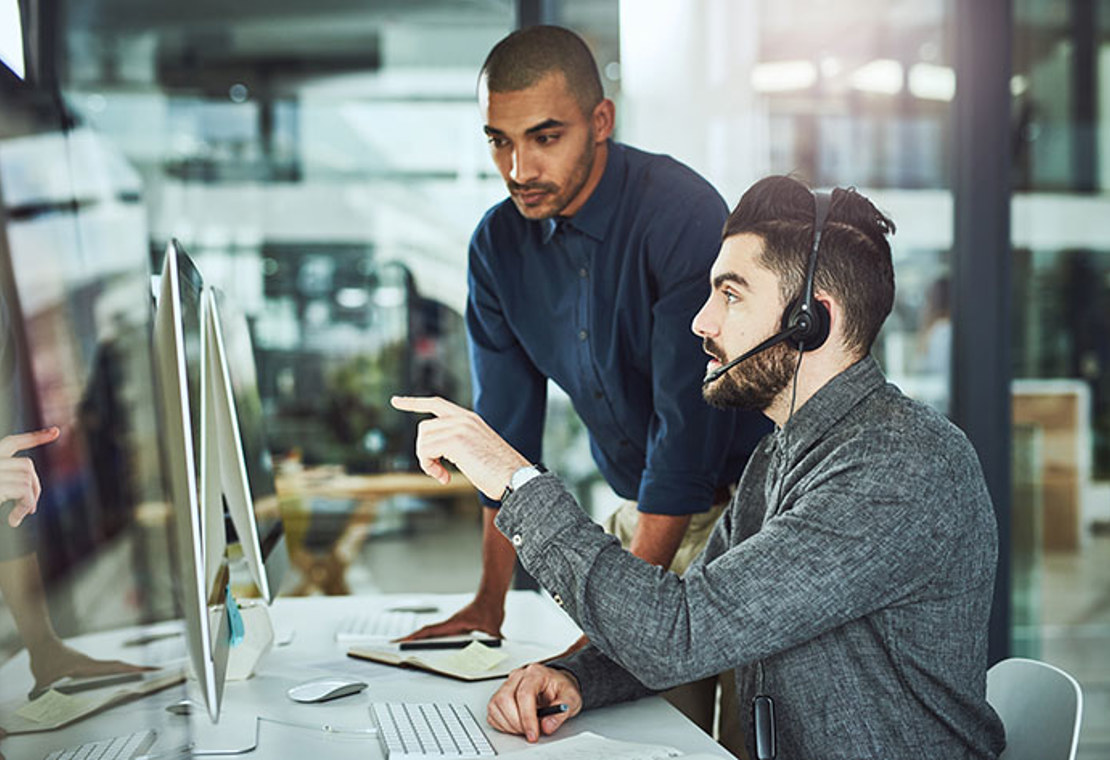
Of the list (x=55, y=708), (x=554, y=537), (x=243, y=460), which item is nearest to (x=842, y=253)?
(x=554, y=537)

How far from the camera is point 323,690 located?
4.84ft

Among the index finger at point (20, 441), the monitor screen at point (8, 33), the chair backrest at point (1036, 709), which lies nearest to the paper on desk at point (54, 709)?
the index finger at point (20, 441)

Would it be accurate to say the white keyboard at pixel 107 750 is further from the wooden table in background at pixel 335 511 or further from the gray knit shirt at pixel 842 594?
the wooden table in background at pixel 335 511

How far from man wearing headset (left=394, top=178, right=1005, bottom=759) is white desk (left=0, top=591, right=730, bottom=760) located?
0.08 m

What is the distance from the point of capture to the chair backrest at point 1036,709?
1.27m

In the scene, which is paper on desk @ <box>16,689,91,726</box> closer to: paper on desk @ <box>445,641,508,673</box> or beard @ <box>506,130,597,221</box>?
paper on desk @ <box>445,641,508,673</box>

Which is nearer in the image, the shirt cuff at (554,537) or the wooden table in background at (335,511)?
the shirt cuff at (554,537)

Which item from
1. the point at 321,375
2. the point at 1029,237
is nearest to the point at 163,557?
the point at 321,375

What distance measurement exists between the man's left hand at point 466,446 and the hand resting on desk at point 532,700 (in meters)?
0.25

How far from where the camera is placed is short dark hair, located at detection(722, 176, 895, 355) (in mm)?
1296

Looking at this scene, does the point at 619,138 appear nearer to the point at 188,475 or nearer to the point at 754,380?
the point at 754,380

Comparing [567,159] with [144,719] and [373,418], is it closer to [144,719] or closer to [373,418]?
[144,719]

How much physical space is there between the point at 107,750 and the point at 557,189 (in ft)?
3.56

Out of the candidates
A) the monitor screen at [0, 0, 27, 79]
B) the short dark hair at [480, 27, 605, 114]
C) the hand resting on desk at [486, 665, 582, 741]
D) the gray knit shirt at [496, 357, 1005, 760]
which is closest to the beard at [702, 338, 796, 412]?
the gray knit shirt at [496, 357, 1005, 760]
